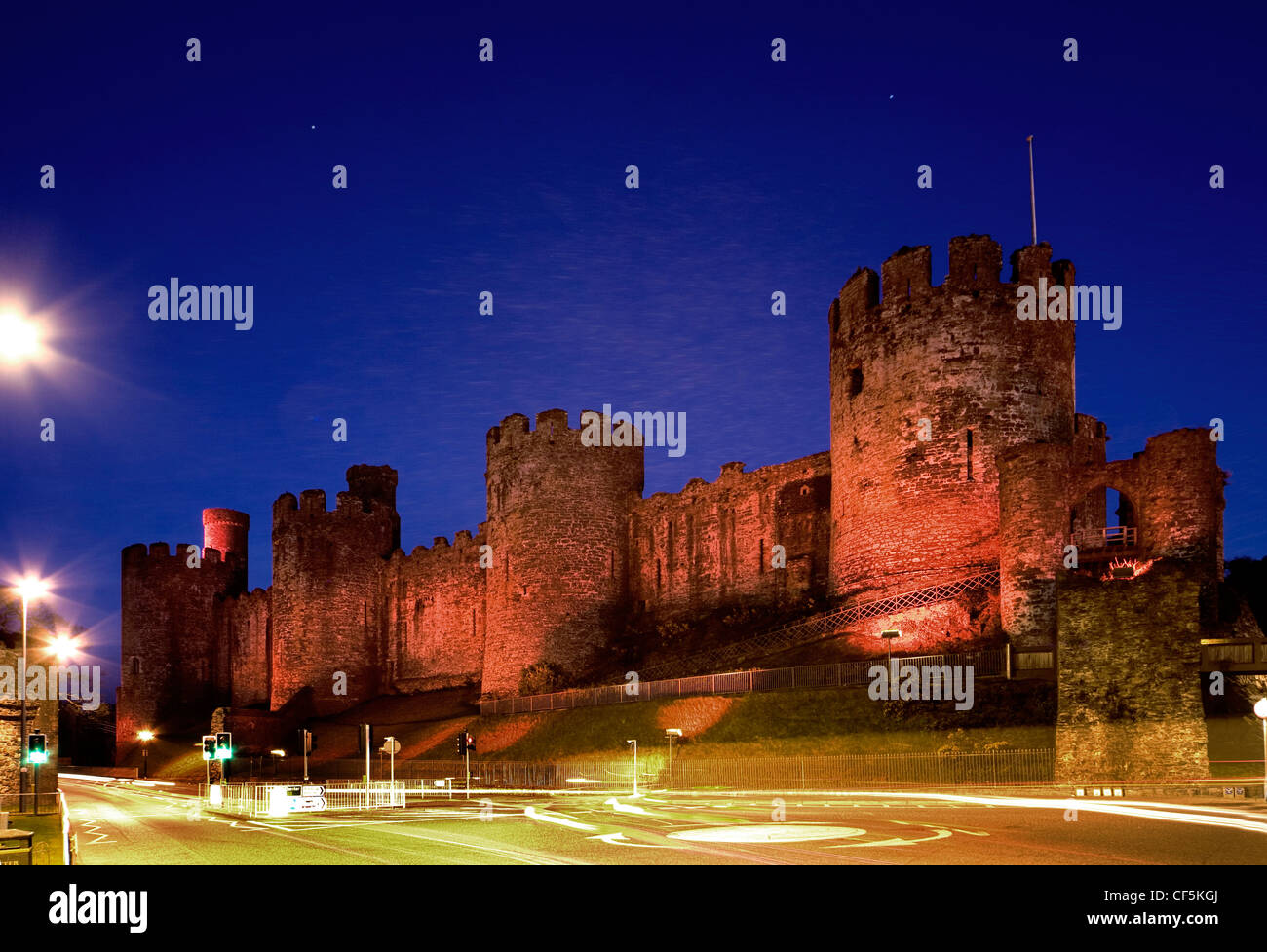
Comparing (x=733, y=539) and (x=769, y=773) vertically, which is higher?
(x=733, y=539)

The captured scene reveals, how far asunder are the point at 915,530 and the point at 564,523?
1547cm

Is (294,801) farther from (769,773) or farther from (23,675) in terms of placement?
(769,773)

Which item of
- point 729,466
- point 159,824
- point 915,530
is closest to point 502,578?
point 729,466

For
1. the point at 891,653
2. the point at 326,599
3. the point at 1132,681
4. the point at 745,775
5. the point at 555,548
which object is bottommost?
the point at 745,775

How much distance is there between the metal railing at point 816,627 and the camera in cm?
3562

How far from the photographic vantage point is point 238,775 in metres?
50.5

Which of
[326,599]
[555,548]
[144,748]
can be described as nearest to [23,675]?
[555,548]

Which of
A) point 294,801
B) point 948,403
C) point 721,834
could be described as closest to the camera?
point 721,834

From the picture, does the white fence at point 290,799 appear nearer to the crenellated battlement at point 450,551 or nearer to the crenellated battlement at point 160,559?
the crenellated battlement at point 450,551

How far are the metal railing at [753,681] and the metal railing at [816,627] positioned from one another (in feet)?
5.72

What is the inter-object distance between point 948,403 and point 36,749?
24693 mm

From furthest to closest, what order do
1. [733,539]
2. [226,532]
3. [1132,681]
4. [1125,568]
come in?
[226,532]
[733,539]
[1125,568]
[1132,681]

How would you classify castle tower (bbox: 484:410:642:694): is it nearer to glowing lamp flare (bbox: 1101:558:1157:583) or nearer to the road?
the road

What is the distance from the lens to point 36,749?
27.8 m
